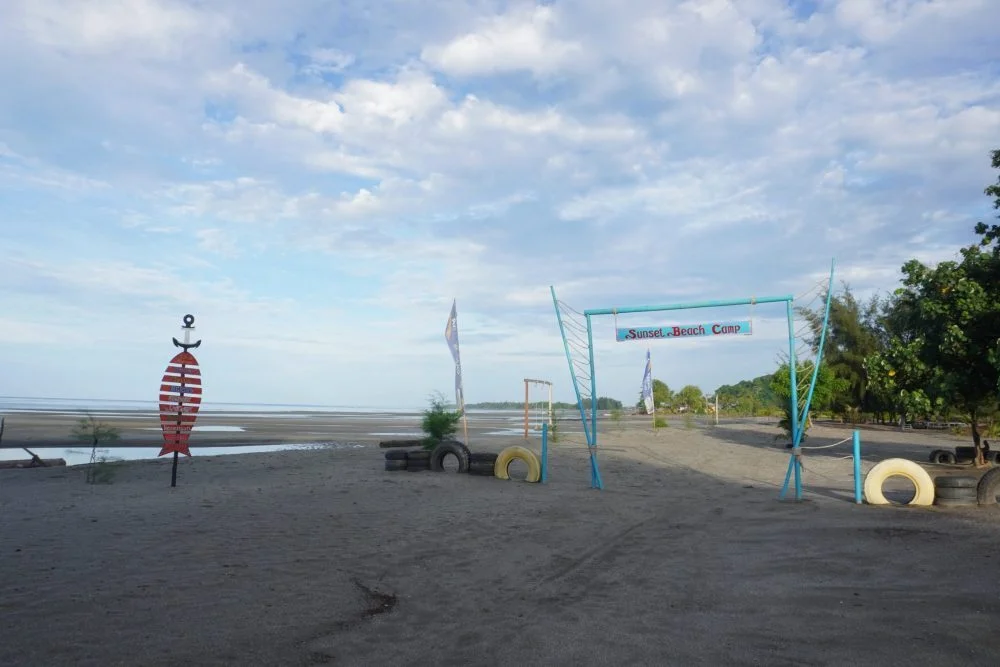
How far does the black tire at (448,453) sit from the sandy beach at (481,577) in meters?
2.21

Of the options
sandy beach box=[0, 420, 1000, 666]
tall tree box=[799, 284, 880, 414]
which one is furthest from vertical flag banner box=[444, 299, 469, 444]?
tall tree box=[799, 284, 880, 414]

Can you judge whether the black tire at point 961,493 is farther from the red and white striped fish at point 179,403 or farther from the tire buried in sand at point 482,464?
the red and white striped fish at point 179,403

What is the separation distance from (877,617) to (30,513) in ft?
35.2

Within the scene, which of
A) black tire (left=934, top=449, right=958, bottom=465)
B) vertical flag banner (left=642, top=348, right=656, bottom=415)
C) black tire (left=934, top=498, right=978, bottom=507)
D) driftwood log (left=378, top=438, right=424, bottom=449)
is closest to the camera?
black tire (left=934, top=498, right=978, bottom=507)

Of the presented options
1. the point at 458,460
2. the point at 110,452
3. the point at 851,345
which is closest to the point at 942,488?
the point at 458,460

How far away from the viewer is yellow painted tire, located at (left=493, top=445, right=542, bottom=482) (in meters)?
15.4

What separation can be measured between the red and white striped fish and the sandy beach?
1.00 m

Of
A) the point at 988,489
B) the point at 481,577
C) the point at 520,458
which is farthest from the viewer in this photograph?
the point at 520,458

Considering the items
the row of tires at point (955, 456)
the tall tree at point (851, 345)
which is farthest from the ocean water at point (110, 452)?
the tall tree at point (851, 345)

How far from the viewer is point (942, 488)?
11.5 metres

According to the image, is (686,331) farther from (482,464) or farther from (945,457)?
(945,457)

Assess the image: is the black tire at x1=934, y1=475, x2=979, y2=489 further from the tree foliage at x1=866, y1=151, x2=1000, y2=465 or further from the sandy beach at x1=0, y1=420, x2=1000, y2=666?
the tree foliage at x1=866, y1=151, x2=1000, y2=465

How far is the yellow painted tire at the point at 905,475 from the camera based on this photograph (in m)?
11.7

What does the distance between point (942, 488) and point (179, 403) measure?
1326cm
